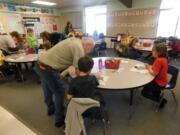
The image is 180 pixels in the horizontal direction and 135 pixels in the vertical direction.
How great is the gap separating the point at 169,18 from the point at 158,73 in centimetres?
521

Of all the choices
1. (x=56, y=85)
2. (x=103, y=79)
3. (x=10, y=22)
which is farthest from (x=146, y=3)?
(x=10, y=22)

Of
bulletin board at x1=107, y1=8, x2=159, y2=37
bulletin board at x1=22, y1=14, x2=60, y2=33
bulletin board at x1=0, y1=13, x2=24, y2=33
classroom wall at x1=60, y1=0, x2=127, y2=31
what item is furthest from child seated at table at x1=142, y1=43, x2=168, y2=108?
bulletin board at x1=22, y1=14, x2=60, y2=33

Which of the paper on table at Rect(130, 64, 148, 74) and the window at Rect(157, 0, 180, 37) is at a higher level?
the window at Rect(157, 0, 180, 37)

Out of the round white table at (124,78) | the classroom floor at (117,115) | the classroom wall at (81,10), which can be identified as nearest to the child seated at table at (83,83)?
the round white table at (124,78)

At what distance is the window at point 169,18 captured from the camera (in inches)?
221

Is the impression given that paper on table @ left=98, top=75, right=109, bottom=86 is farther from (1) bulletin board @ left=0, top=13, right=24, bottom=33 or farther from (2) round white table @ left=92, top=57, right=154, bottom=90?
(1) bulletin board @ left=0, top=13, right=24, bottom=33

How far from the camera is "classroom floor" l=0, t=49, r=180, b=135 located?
1745 mm

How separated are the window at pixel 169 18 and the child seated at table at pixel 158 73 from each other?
4893 millimetres

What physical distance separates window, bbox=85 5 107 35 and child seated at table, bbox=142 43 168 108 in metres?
6.19

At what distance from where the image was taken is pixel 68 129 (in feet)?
4.20

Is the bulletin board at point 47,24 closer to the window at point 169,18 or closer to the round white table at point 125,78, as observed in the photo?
the window at point 169,18

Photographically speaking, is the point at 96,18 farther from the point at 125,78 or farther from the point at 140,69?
the point at 125,78

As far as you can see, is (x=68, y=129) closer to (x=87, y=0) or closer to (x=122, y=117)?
(x=122, y=117)

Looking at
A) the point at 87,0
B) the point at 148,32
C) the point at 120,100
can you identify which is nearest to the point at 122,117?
the point at 120,100
